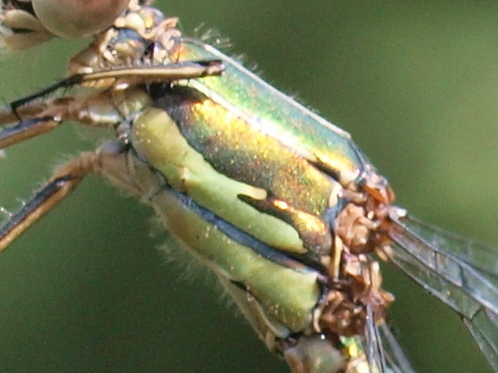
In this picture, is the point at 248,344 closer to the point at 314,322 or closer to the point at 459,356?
the point at 459,356

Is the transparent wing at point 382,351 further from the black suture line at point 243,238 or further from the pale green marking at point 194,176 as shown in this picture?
the pale green marking at point 194,176

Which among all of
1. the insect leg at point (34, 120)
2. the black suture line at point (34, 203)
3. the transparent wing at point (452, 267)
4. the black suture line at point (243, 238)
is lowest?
the black suture line at point (34, 203)

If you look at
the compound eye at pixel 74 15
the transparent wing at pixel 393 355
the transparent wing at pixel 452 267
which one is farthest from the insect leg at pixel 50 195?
the transparent wing at pixel 393 355

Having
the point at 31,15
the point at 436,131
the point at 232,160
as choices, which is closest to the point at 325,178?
the point at 232,160

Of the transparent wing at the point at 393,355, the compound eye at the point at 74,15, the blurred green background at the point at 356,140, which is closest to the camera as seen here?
the compound eye at the point at 74,15

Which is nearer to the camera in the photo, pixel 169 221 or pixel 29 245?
pixel 169 221

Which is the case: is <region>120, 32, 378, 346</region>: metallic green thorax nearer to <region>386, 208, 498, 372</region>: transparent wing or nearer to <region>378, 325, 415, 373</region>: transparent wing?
<region>386, 208, 498, 372</region>: transparent wing

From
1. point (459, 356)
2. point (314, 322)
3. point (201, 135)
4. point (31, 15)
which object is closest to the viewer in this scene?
point (31, 15)

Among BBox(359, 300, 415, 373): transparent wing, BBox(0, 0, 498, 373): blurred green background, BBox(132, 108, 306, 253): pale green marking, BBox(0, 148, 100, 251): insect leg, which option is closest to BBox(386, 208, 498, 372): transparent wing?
BBox(359, 300, 415, 373): transparent wing
